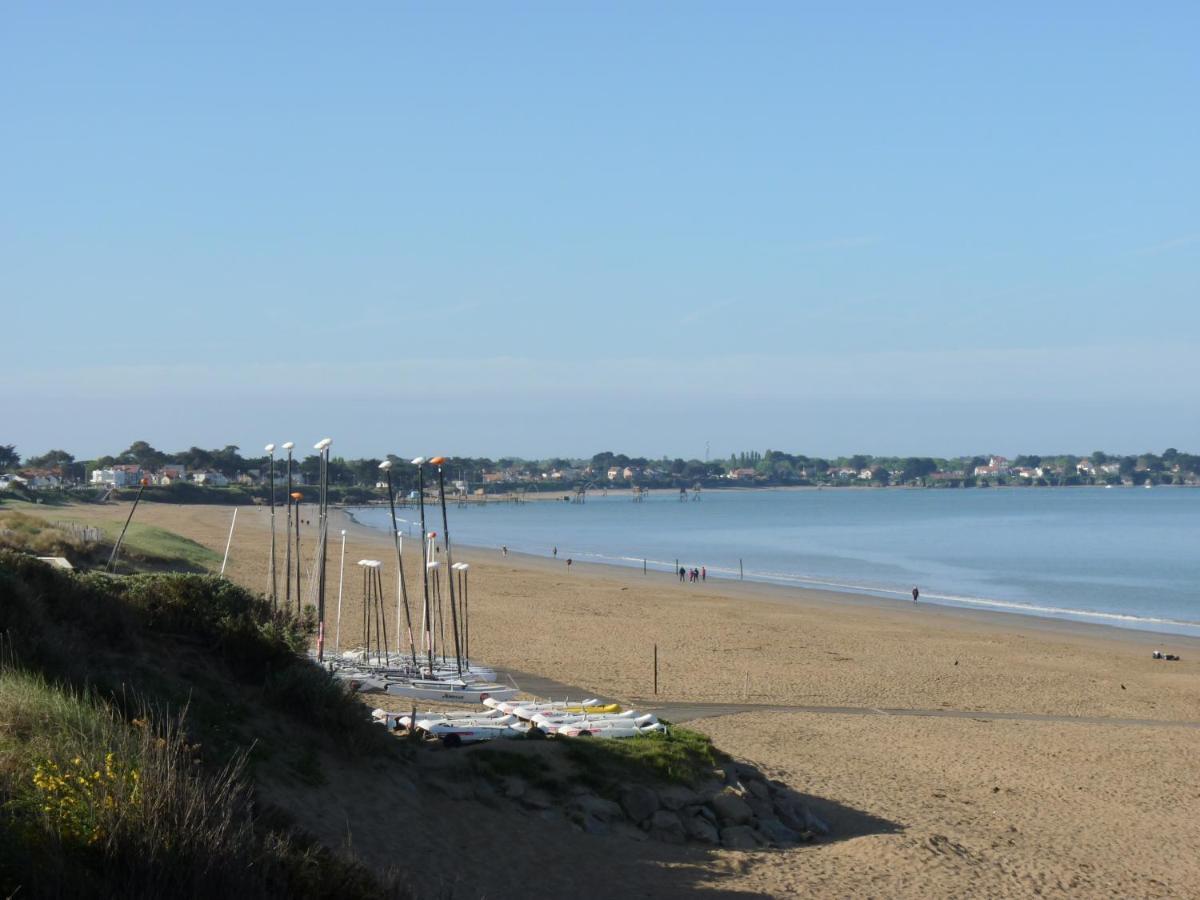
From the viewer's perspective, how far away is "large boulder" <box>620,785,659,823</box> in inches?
488

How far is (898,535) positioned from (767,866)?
96158 mm

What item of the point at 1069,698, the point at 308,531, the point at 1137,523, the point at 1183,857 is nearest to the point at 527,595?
the point at 1069,698

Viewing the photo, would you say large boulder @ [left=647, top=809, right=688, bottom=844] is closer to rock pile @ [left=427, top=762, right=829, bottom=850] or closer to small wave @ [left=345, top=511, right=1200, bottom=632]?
rock pile @ [left=427, top=762, right=829, bottom=850]

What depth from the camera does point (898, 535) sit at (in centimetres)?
10494

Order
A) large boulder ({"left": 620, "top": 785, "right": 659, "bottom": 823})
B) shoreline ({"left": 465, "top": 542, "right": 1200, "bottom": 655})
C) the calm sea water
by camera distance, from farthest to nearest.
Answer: the calm sea water → shoreline ({"left": 465, "top": 542, "right": 1200, "bottom": 655}) → large boulder ({"left": 620, "top": 785, "right": 659, "bottom": 823})

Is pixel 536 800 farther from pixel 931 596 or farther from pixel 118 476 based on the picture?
pixel 118 476

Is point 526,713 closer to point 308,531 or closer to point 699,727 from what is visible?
point 699,727

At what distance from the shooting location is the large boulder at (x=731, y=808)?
12791 millimetres

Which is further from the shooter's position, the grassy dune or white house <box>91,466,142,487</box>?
white house <box>91,466,142,487</box>

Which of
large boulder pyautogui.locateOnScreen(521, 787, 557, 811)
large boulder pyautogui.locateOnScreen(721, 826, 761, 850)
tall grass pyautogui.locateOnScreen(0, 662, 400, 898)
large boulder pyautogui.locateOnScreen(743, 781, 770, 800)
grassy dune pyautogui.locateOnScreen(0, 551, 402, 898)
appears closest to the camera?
tall grass pyautogui.locateOnScreen(0, 662, 400, 898)

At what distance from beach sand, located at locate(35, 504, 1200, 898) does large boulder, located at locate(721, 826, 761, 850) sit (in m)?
0.26

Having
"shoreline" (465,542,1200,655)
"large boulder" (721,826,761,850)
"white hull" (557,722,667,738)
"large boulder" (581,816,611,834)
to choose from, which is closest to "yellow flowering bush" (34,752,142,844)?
"large boulder" (581,816,611,834)

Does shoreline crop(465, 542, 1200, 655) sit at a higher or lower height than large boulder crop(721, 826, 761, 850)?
lower

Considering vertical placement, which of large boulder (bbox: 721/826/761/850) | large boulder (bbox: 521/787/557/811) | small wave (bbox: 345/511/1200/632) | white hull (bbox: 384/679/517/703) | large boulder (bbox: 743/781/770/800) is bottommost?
→ small wave (bbox: 345/511/1200/632)
